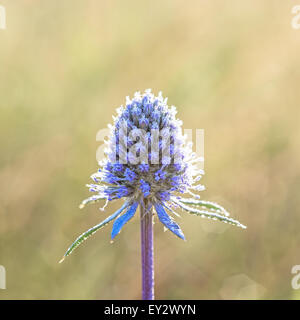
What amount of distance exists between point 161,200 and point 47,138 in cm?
368

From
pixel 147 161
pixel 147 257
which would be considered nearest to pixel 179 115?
pixel 147 161

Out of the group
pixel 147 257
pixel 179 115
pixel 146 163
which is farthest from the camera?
pixel 179 115

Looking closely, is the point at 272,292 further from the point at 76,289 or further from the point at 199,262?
the point at 76,289

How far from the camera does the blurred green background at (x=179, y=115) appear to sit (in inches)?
205

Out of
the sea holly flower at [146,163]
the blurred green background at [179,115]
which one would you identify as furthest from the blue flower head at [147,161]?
the blurred green background at [179,115]

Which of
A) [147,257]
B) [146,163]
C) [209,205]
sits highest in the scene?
[146,163]

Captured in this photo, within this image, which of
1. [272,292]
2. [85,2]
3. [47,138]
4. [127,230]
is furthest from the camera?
[85,2]

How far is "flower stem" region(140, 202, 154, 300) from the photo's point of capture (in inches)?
101

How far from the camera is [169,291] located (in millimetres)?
5211

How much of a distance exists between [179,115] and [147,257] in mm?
4174

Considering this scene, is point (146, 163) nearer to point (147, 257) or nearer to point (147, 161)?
point (147, 161)

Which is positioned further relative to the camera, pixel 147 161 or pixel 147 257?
pixel 147 161

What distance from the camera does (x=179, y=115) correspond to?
21.4ft

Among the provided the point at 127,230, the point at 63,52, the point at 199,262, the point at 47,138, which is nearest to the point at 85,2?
the point at 63,52
